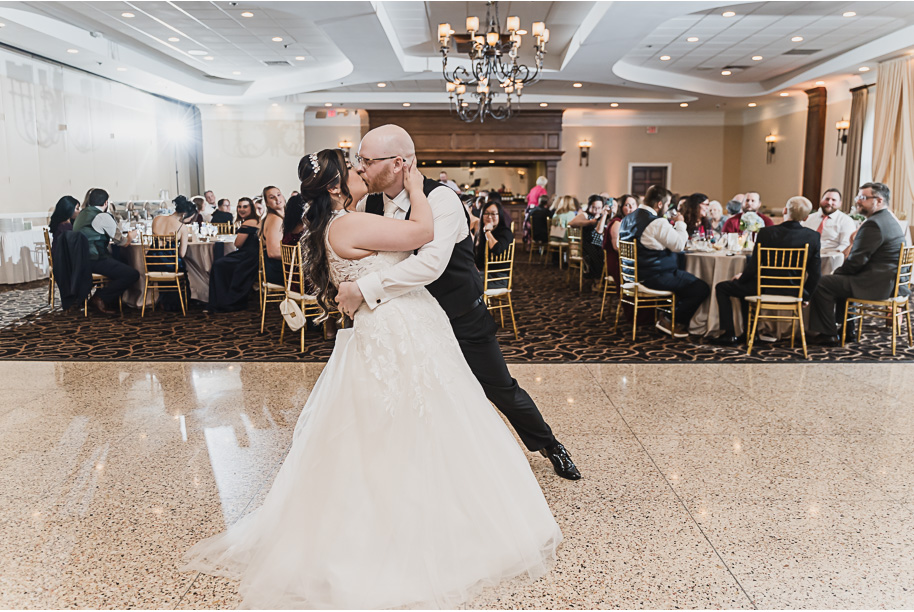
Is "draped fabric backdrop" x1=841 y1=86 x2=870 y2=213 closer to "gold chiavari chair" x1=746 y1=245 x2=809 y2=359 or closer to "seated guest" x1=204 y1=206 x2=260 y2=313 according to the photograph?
"gold chiavari chair" x1=746 y1=245 x2=809 y2=359

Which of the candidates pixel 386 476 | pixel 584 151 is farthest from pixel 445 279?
pixel 584 151

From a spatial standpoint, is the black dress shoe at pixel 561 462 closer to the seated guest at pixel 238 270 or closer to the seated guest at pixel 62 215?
the seated guest at pixel 238 270

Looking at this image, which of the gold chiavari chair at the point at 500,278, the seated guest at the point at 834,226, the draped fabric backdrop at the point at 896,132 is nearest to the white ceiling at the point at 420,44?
the draped fabric backdrop at the point at 896,132

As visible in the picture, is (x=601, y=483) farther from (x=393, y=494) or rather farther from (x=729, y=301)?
(x=729, y=301)

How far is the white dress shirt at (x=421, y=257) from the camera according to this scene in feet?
7.16

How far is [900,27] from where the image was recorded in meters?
9.85

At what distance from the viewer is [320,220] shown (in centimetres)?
231

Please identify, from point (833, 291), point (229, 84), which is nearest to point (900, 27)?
point (833, 291)

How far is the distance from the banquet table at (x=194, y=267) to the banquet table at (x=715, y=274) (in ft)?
17.5

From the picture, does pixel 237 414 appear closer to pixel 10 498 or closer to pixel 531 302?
pixel 10 498

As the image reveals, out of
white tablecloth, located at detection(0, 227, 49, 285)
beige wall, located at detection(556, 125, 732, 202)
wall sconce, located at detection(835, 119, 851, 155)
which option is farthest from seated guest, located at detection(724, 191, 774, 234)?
white tablecloth, located at detection(0, 227, 49, 285)

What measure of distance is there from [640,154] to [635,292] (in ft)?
43.1

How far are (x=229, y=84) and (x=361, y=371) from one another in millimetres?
14480

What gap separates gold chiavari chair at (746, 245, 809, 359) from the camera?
5715 millimetres
